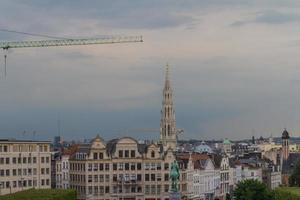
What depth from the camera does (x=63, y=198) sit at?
4158 inches

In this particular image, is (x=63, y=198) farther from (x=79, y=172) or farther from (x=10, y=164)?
(x=79, y=172)

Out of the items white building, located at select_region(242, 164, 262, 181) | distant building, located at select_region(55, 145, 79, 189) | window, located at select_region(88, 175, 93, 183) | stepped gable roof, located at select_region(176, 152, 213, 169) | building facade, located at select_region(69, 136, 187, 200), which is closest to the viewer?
window, located at select_region(88, 175, 93, 183)

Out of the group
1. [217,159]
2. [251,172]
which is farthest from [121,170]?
[251,172]

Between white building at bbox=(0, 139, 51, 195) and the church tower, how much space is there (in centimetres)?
4349

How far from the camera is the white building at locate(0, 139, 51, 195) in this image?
127 meters

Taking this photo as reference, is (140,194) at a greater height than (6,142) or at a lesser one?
lesser

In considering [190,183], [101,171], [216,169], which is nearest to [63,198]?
[101,171]

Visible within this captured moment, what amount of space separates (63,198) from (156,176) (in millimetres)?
40613

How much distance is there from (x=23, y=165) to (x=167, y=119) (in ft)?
167

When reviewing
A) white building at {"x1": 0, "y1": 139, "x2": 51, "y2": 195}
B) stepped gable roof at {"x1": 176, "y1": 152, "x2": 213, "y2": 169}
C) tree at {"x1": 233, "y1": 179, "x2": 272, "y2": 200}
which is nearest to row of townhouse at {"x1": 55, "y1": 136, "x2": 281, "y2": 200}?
stepped gable roof at {"x1": 176, "y1": 152, "x2": 213, "y2": 169}

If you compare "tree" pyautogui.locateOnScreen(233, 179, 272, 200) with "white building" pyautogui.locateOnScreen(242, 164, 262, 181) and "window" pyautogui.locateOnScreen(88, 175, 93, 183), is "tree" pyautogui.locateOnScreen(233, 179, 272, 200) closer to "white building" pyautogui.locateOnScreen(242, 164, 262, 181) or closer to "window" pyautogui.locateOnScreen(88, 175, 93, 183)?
"window" pyautogui.locateOnScreen(88, 175, 93, 183)

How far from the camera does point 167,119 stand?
6939 inches

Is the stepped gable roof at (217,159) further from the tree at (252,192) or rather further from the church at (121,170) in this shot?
the tree at (252,192)

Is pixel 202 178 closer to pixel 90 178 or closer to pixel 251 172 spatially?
pixel 90 178
